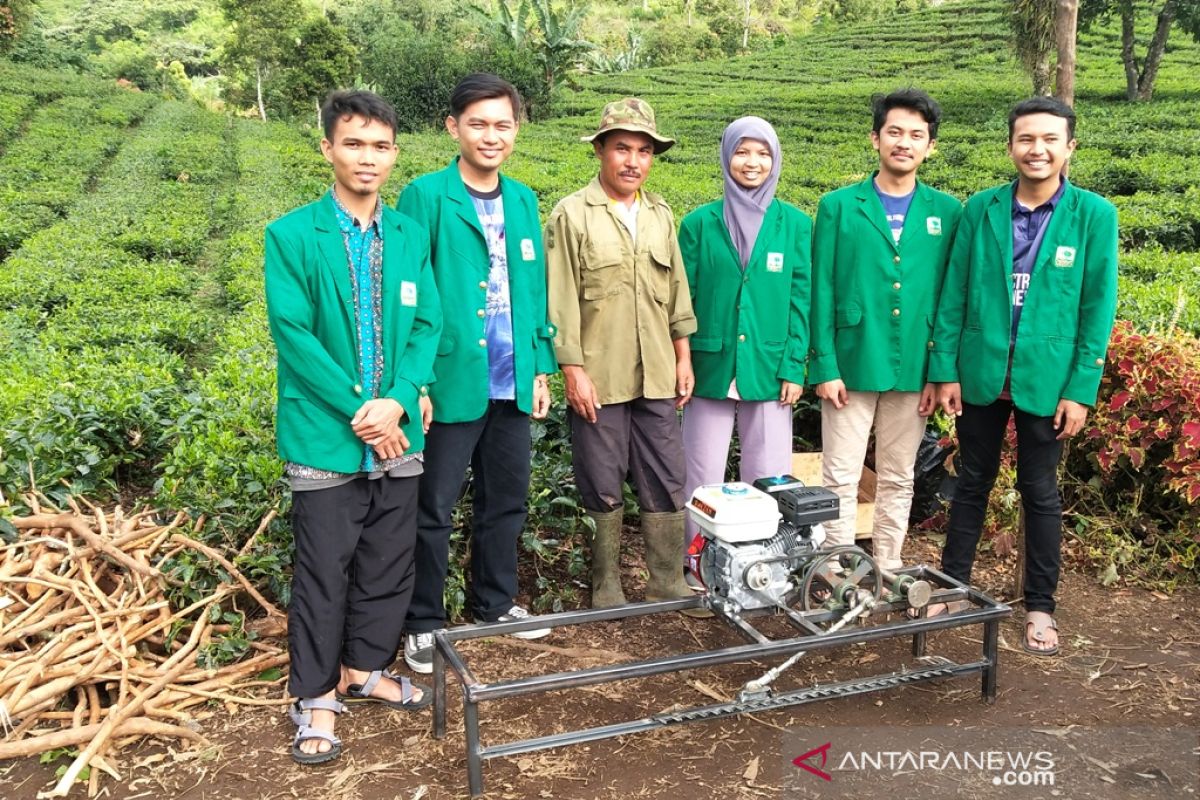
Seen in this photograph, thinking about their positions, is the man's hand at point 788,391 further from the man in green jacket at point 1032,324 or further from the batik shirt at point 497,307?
the batik shirt at point 497,307

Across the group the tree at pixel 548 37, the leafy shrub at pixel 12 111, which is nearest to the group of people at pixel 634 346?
the leafy shrub at pixel 12 111

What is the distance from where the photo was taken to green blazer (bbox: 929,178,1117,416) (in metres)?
3.16

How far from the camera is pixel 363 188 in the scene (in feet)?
8.73

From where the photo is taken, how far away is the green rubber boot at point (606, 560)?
3506 mm

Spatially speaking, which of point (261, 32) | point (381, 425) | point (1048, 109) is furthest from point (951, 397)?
point (261, 32)

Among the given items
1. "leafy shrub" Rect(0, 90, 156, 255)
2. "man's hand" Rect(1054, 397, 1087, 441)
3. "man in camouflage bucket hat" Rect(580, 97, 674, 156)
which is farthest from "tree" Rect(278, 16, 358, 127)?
"man's hand" Rect(1054, 397, 1087, 441)

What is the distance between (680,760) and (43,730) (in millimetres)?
A: 1867

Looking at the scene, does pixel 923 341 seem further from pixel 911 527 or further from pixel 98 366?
pixel 98 366

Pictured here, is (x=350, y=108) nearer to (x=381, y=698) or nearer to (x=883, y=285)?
(x=381, y=698)

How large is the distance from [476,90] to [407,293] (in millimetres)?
722

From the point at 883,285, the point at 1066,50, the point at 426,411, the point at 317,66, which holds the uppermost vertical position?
the point at 317,66

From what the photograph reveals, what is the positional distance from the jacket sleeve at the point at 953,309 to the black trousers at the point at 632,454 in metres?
0.98

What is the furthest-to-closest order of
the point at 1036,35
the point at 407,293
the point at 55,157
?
the point at 55,157 < the point at 1036,35 < the point at 407,293

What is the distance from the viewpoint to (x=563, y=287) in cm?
329
